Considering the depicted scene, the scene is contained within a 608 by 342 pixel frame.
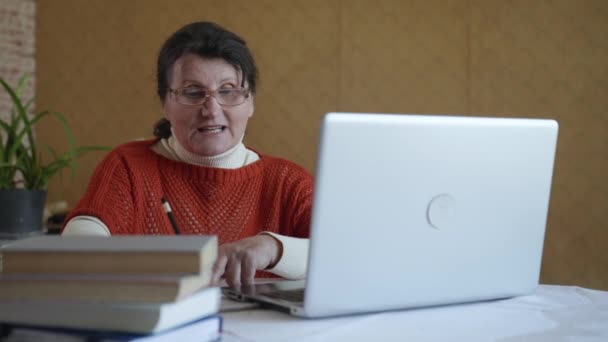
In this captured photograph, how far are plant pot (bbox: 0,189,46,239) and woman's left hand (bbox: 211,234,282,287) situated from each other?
3.90ft

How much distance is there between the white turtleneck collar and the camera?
190 cm

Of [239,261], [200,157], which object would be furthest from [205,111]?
[239,261]

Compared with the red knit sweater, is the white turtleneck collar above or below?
above

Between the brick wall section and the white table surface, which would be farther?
the brick wall section

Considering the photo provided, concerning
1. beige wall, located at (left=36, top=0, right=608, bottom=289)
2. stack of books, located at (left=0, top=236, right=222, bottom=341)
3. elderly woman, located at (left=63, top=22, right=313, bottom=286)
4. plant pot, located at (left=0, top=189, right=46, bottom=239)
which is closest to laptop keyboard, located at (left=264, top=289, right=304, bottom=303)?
stack of books, located at (left=0, top=236, right=222, bottom=341)

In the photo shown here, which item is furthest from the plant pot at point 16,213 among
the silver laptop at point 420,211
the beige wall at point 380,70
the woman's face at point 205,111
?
the beige wall at point 380,70

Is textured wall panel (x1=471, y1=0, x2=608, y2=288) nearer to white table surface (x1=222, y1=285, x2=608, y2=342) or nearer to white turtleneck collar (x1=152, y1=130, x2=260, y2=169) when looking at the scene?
white turtleneck collar (x1=152, y1=130, x2=260, y2=169)

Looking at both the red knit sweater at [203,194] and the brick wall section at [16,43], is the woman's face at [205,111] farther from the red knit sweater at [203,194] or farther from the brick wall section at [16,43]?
the brick wall section at [16,43]

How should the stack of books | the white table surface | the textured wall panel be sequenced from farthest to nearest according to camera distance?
the textured wall panel, the white table surface, the stack of books

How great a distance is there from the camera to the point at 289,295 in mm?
1182

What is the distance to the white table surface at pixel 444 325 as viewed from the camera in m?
0.97

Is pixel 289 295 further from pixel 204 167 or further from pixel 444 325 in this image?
pixel 204 167

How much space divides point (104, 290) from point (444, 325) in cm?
50

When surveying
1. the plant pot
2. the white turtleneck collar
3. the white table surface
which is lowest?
the plant pot
